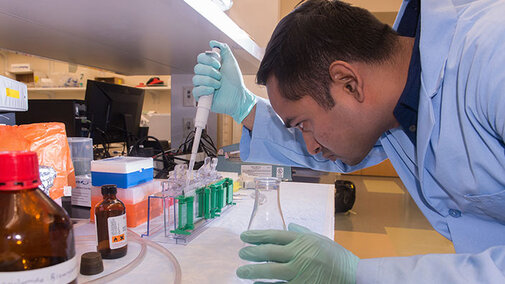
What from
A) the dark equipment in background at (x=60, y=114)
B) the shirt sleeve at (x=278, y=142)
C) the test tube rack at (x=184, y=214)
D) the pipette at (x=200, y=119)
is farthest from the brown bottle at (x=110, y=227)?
the dark equipment in background at (x=60, y=114)

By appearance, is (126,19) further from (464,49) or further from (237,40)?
(464,49)

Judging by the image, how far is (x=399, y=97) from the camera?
2.74ft

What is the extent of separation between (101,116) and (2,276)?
5.40 feet

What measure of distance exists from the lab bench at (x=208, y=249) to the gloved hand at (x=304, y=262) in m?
0.08

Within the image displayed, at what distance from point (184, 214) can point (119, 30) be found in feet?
2.25

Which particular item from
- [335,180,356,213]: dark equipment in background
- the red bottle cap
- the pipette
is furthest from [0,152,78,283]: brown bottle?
[335,180,356,213]: dark equipment in background

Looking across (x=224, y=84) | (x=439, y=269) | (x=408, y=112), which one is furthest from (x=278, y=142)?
(x=439, y=269)

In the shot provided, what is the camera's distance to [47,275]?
14.5 inches

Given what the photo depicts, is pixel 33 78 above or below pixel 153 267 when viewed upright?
above

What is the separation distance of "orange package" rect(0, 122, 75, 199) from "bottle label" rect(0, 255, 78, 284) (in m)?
0.56

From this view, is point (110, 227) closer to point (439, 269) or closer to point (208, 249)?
point (208, 249)

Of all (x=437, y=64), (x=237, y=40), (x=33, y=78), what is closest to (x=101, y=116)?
(x=237, y=40)

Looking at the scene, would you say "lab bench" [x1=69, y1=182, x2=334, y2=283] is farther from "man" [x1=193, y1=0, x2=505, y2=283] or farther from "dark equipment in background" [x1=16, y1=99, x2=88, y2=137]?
"dark equipment in background" [x1=16, y1=99, x2=88, y2=137]

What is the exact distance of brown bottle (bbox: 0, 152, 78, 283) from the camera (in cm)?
35
